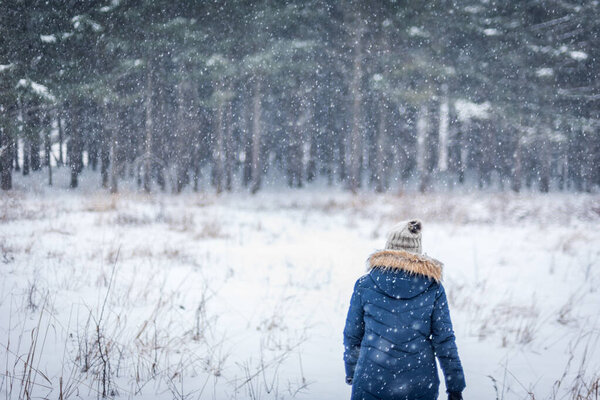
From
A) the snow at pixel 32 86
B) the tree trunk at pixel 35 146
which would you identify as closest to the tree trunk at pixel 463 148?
the tree trunk at pixel 35 146

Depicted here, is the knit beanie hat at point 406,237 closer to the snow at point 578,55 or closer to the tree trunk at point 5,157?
the tree trunk at point 5,157

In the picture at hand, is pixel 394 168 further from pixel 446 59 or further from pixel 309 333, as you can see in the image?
pixel 309 333

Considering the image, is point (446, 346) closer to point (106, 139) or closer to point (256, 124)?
point (256, 124)

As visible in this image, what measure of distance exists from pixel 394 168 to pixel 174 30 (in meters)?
21.2

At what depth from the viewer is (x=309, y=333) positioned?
13.2 ft

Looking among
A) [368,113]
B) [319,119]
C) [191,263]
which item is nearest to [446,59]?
[368,113]

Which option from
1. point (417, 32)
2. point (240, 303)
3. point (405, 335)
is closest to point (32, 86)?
point (240, 303)

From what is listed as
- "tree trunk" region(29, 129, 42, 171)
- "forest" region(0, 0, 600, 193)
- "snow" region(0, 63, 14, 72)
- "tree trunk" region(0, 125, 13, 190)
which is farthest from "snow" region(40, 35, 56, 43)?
"tree trunk" region(29, 129, 42, 171)

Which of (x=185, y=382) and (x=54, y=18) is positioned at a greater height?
(x=54, y=18)

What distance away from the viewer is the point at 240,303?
4.62 metres

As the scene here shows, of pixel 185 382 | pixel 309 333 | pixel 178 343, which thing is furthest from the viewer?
pixel 309 333

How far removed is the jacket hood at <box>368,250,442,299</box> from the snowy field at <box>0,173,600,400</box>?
125 centimetres

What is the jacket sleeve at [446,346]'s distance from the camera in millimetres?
1741

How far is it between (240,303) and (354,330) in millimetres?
3005
